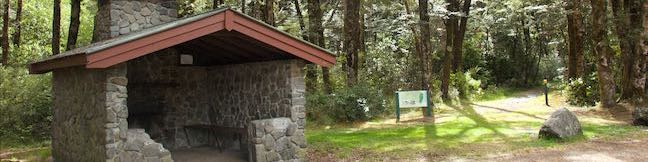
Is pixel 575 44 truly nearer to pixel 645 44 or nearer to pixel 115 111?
pixel 645 44

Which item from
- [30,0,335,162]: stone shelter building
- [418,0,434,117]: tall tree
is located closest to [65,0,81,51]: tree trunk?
[30,0,335,162]: stone shelter building

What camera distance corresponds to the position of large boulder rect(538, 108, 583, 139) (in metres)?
9.78

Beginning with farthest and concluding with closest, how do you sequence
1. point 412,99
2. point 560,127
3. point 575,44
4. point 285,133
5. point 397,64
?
point 397,64, point 575,44, point 412,99, point 560,127, point 285,133

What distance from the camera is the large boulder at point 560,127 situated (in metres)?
9.78

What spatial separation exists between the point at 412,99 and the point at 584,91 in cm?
585

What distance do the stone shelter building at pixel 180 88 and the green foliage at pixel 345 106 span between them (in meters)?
3.79

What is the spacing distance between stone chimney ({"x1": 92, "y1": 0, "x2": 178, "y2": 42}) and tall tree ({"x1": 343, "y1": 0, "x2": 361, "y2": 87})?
7.09 metres

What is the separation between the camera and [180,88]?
37.0 ft

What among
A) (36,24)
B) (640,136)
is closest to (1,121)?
(36,24)

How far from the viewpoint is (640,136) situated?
1027cm

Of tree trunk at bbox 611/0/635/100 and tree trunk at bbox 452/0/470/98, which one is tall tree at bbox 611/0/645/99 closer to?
tree trunk at bbox 611/0/635/100

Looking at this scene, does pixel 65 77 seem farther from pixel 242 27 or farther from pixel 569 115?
pixel 569 115

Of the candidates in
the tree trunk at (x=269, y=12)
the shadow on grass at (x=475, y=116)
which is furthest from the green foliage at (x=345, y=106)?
the tree trunk at (x=269, y=12)

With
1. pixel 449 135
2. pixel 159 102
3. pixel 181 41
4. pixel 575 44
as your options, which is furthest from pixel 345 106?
pixel 575 44
